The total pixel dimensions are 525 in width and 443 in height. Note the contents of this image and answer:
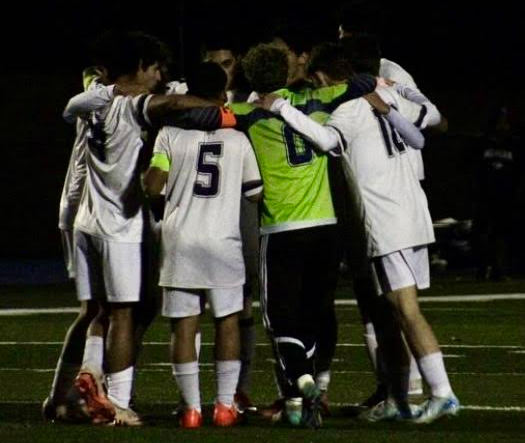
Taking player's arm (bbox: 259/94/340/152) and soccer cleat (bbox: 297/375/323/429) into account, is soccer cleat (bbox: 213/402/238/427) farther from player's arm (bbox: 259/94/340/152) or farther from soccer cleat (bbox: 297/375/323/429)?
player's arm (bbox: 259/94/340/152)

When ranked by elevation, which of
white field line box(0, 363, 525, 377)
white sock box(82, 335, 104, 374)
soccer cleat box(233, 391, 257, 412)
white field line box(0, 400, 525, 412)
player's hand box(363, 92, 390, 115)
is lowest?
white field line box(0, 363, 525, 377)

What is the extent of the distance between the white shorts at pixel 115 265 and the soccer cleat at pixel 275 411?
939 mm

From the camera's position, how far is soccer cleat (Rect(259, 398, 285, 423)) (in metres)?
10.8

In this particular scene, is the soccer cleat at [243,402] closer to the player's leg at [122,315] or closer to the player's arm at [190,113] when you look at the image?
the player's leg at [122,315]

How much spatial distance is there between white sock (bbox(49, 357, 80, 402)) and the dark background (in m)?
15.9

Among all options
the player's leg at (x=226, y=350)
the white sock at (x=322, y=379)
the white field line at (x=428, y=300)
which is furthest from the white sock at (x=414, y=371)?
the white field line at (x=428, y=300)

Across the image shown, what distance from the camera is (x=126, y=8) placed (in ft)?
105

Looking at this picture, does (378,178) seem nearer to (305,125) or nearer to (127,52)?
(305,125)

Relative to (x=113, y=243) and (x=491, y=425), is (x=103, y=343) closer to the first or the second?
(x=113, y=243)

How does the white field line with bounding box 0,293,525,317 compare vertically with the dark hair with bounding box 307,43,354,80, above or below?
below

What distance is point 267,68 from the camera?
10.6 m

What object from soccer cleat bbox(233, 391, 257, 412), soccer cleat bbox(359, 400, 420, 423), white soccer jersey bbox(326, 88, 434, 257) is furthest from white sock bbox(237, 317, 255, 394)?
white soccer jersey bbox(326, 88, 434, 257)

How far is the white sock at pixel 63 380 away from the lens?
36.3ft

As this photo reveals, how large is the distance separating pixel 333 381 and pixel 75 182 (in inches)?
101
